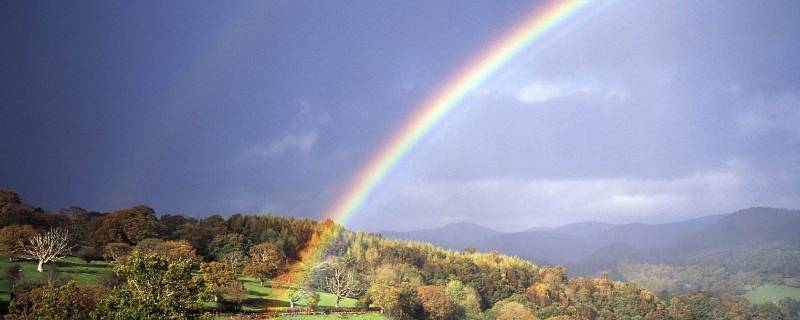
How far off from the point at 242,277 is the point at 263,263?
860cm

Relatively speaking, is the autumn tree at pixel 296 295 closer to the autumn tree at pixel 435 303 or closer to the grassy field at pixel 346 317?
the grassy field at pixel 346 317

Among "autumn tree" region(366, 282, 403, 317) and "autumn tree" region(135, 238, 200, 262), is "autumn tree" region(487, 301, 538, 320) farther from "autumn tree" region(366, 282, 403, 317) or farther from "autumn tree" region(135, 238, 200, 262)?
"autumn tree" region(135, 238, 200, 262)

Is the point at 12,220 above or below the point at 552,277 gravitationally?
above

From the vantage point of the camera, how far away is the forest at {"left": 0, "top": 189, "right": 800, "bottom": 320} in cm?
4525

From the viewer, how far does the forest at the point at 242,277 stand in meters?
45.2

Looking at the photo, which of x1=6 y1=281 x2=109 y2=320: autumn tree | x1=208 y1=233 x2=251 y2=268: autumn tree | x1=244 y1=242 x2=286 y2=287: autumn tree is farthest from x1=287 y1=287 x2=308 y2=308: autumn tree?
x1=6 y1=281 x2=109 y2=320: autumn tree

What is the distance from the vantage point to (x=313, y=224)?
190m

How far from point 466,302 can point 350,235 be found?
64778 millimetres

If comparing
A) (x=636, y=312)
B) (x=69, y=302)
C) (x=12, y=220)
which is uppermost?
(x=12, y=220)

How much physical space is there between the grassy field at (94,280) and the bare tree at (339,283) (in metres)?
1.64

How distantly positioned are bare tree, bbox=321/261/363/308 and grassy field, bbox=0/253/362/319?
1635 mm

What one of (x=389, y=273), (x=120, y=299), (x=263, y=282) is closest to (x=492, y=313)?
(x=389, y=273)

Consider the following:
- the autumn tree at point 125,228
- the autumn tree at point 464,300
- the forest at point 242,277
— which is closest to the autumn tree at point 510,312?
the forest at point 242,277

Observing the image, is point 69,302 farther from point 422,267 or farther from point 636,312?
point 636,312
